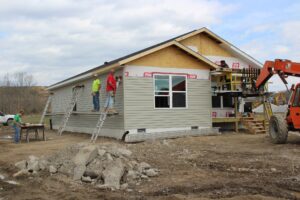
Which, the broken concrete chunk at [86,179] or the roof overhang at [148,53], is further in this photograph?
the roof overhang at [148,53]

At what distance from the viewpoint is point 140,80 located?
17297 mm

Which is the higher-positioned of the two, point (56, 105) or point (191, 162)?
point (56, 105)

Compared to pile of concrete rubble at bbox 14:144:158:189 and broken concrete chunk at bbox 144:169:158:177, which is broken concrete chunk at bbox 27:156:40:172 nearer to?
pile of concrete rubble at bbox 14:144:158:189

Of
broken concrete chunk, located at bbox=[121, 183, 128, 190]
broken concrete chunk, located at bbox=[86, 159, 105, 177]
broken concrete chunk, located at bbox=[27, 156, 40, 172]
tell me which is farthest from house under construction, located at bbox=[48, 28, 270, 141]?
broken concrete chunk, located at bbox=[121, 183, 128, 190]

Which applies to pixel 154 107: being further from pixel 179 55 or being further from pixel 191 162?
pixel 191 162

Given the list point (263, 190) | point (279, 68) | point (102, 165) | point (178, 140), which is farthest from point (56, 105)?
point (263, 190)

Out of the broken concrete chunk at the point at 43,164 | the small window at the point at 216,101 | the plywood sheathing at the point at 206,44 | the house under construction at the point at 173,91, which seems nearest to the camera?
the broken concrete chunk at the point at 43,164

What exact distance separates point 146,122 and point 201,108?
3342 millimetres

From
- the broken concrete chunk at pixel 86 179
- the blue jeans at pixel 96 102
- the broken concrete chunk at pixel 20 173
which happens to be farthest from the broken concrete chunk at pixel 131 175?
the blue jeans at pixel 96 102

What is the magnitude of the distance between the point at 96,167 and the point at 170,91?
9.50 meters

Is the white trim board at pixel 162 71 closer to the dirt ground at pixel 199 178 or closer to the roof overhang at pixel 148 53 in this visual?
the roof overhang at pixel 148 53

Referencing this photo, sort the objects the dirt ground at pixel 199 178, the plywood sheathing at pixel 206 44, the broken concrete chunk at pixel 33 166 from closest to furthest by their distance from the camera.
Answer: the dirt ground at pixel 199 178
the broken concrete chunk at pixel 33 166
the plywood sheathing at pixel 206 44

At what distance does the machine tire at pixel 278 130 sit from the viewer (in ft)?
46.7

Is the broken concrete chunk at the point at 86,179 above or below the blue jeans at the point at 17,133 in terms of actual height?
below
